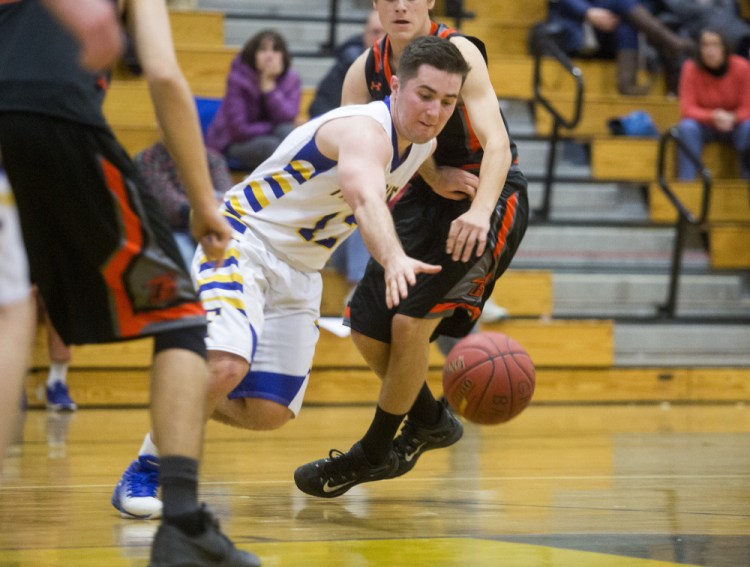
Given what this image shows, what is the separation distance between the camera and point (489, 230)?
4.07m

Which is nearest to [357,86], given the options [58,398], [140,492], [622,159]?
[140,492]

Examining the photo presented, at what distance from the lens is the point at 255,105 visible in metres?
7.66

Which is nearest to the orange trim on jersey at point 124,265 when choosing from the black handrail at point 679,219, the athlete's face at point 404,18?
Answer: the athlete's face at point 404,18

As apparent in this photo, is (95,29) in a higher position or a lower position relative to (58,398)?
higher

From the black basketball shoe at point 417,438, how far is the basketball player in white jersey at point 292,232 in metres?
0.58

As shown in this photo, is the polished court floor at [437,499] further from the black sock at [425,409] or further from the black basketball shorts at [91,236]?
the black basketball shorts at [91,236]

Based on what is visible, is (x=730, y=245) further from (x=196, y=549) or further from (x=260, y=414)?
(x=196, y=549)

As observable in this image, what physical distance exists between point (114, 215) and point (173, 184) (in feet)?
15.4

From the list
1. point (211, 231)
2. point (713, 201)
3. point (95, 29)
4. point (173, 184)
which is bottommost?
point (713, 201)

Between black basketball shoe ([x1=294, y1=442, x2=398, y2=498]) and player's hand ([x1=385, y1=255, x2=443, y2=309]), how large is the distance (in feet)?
Answer: 3.66

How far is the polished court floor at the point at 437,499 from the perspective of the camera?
9.91 feet

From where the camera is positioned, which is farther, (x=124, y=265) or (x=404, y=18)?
(x=404, y=18)

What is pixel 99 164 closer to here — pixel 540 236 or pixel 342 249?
pixel 342 249

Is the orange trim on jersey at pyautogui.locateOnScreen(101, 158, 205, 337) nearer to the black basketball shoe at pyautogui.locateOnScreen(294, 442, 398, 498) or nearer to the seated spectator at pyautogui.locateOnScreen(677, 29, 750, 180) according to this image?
the black basketball shoe at pyautogui.locateOnScreen(294, 442, 398, 498)
